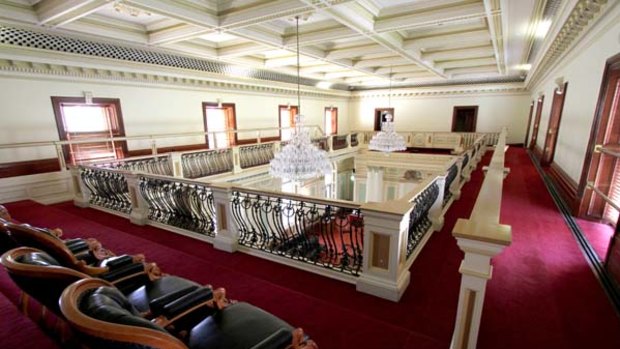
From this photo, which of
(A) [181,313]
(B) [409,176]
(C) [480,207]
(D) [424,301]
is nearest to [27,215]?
(A) [181,313]

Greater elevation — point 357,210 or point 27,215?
point 357,210

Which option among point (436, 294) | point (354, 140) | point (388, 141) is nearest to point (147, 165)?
point (388, 141)

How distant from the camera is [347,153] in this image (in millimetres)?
11555

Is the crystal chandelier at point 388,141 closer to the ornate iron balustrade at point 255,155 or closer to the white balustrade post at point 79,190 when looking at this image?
the ornate iron balustrade at point 255,155

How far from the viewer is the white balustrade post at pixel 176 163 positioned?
625 cm

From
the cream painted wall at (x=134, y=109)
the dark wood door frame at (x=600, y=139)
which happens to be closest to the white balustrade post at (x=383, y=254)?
the dark wood door frame at (x=600, y=139)

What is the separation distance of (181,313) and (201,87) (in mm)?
7743

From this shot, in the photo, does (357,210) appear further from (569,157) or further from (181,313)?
(569,157)

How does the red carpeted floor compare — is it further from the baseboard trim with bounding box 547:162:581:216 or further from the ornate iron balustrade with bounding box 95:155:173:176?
the ornate iron balustrade with bounding box 95:155:173:176

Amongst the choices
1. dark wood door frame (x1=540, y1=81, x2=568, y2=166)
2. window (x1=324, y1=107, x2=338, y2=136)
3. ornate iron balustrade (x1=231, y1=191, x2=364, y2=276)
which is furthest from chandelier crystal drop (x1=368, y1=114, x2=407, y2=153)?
window (x1=324, y1=107, x2=338, y2=136)

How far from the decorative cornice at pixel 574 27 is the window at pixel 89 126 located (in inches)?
324

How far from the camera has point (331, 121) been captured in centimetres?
1434

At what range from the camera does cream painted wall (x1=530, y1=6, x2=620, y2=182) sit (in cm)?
322

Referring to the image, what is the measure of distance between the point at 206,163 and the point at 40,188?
10.2 feet
